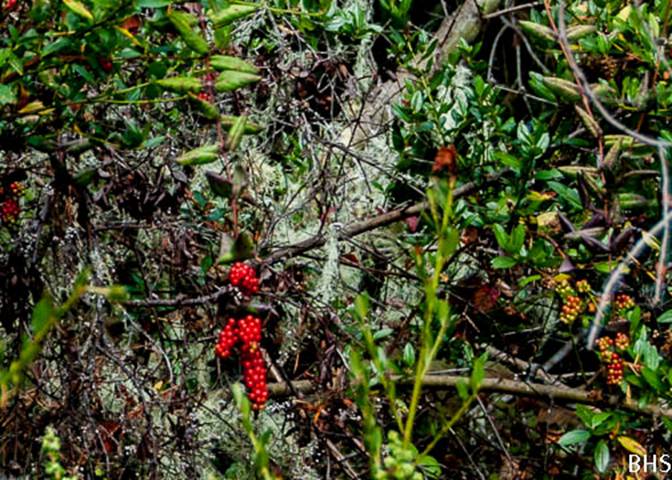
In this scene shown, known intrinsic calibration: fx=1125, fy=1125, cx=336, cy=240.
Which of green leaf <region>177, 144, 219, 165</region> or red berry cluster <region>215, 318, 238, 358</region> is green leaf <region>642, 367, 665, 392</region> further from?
green leaf <region>177, 144, 219, 165</region>

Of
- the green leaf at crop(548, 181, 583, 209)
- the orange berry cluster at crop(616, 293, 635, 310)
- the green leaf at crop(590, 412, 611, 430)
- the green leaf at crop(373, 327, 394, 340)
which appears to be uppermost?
the green leaf at crop(548, 181, 583, 209)

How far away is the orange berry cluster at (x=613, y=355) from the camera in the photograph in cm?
234

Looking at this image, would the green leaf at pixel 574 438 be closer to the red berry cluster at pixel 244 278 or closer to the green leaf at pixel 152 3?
the red berry cluster at pixel 244 278

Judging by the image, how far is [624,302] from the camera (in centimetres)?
234

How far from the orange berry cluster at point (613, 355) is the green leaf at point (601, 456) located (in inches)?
5.9

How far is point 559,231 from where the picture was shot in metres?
2.42

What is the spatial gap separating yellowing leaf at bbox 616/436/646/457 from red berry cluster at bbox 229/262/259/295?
1000 millimetres

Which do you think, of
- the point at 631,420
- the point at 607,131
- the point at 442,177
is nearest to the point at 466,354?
the point at 631,420

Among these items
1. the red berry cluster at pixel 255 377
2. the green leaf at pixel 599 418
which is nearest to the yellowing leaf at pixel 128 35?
the red berry cluster at pixel 255 377

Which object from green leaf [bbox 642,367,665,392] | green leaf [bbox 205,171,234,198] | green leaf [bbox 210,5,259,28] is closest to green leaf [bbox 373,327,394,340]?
green leaf [bbox 642,367,665,392]

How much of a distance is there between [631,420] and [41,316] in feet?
5.92

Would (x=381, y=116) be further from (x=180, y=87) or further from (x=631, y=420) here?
(x=180, y=87)

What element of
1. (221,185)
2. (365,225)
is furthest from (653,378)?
(221,185)

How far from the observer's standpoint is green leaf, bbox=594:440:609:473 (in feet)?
7.88
